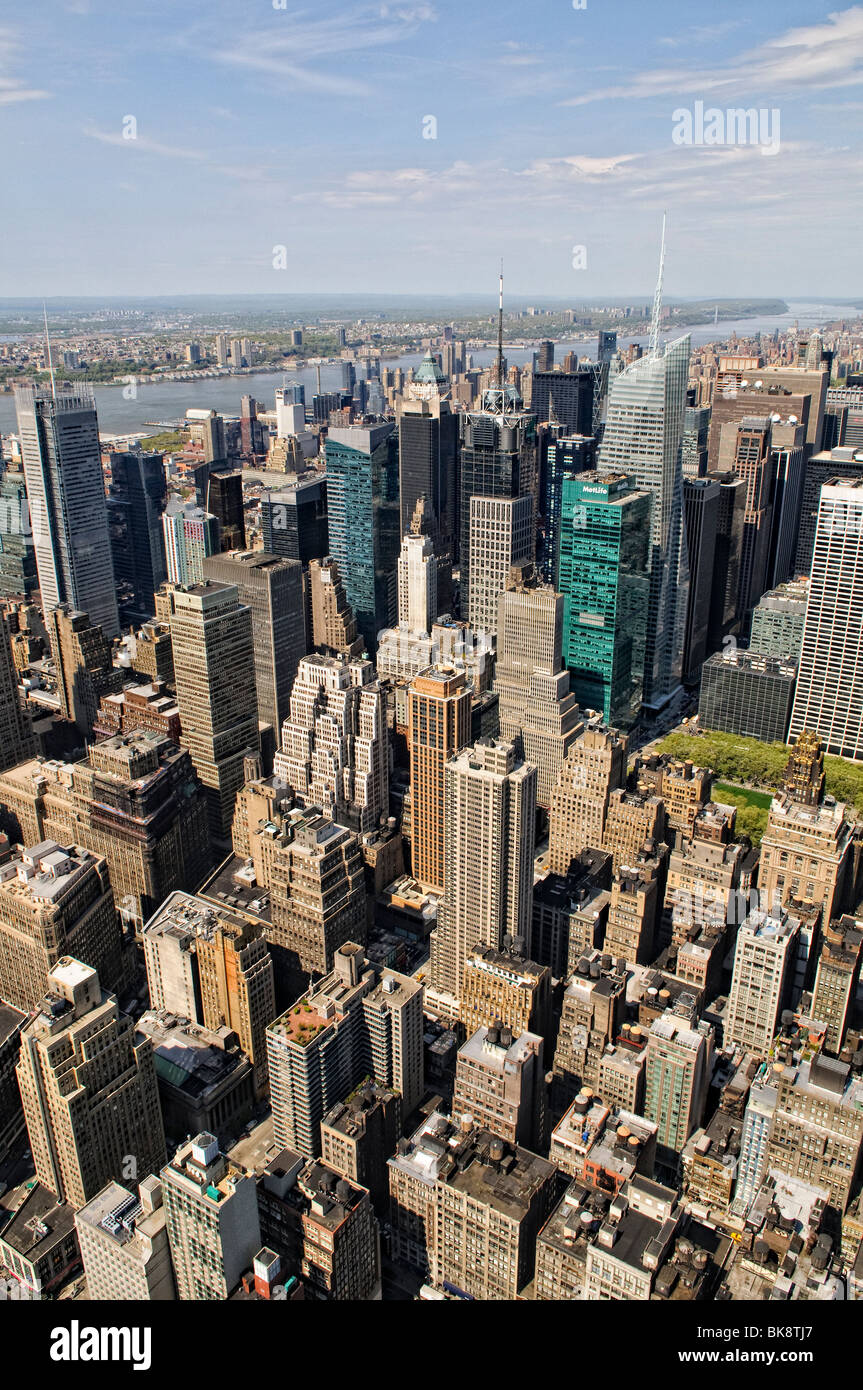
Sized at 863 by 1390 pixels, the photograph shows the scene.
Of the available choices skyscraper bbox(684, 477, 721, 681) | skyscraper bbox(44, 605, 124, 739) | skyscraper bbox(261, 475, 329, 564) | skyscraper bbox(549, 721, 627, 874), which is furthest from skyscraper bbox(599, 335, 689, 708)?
skyscraper bbox(44, 605, 124, 739)

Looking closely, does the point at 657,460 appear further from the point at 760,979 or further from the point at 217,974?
the point at 217,974

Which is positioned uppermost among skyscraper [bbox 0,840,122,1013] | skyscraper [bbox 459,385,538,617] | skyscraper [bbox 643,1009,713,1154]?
skyscraper [bbox 459,385,538,617]

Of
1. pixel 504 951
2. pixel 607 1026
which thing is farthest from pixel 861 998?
pixel 504 951

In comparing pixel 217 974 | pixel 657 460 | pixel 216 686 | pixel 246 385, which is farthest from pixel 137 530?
pixel 246 385

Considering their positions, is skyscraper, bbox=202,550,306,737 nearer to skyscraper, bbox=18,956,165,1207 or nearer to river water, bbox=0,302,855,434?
skyscraper, bbox=18,956,165,1207

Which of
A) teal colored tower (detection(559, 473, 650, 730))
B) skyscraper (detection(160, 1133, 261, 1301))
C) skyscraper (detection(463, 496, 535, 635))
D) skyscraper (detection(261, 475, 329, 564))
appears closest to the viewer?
skyscraper (detection(160, 1133, 261, 1301))

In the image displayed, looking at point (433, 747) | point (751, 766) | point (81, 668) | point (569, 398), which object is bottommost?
point (751, 766)
